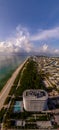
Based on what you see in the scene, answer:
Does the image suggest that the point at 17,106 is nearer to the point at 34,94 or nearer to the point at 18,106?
the point at 18,106

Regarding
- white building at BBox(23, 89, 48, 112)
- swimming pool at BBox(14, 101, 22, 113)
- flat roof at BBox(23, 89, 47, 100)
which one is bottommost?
swimming pool at BBox(14, 101, 22, 113)

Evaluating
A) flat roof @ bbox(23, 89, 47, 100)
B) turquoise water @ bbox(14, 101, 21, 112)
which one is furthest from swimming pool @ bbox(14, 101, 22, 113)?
flat roof @ bbox(23, 89, 47, 100)

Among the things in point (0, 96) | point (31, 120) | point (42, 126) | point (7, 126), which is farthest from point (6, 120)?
point (0, 96)

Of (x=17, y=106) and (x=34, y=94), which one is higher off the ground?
(x=34, y=94)

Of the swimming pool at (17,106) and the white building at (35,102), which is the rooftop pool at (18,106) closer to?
the swimming pool at (17,106)

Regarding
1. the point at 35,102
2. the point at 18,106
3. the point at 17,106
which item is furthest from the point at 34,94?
the point at 17,106

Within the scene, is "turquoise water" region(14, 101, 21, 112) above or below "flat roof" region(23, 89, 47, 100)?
below

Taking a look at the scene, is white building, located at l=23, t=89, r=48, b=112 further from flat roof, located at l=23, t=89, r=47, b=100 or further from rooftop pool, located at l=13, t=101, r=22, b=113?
rooftop pool, located at l=13, t=101, r=22, b=113

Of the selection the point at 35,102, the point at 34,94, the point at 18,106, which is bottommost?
the point at 18,106

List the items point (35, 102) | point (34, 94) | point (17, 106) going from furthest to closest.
Result: point (17, 106)
point (34, 94)
point (35, 102)

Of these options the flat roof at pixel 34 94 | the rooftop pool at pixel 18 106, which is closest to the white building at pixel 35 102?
the flat roof at pixel 34 94

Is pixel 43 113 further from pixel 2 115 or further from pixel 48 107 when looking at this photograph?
pixel 2 115
